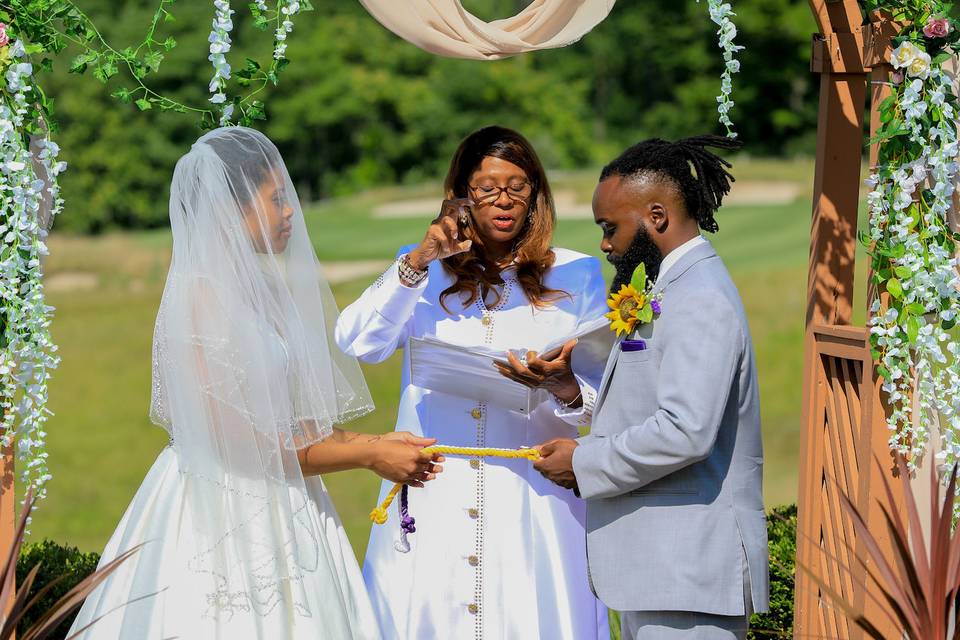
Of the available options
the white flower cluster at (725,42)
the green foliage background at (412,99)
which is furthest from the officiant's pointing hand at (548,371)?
the green foliage background at (412,99)

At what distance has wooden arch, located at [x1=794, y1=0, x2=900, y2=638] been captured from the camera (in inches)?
184

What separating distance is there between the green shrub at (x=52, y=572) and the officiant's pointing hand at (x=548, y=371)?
2.19 m

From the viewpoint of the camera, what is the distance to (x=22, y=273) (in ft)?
13.7

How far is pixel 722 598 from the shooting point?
3.79m

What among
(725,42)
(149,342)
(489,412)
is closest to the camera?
(725,42)

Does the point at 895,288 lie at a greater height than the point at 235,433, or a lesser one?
greater

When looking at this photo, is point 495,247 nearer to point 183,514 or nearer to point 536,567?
point 536,567

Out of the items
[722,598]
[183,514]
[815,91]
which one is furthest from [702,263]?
[815,91]

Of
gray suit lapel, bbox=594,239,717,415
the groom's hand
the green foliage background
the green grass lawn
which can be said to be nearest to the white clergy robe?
the groom's hand

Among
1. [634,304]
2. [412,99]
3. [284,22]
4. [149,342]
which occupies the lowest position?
[634,304]

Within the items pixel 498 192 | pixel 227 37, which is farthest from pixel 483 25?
pixel 227 37

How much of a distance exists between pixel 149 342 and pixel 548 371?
22507mm

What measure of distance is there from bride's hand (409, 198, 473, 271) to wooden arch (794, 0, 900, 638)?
1.35 meters

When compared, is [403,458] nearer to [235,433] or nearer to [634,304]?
[235,433]
